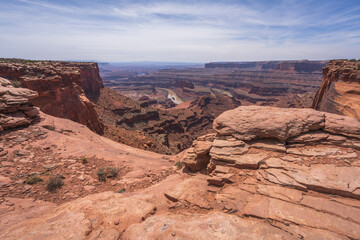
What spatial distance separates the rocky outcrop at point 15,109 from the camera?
10156 mm

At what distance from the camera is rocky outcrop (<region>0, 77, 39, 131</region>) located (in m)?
10.2

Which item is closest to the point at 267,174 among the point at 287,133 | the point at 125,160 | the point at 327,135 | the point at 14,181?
the point at 287,133

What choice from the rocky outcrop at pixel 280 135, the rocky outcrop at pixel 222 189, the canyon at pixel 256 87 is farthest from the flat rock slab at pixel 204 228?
the canyon at pixel 256 87

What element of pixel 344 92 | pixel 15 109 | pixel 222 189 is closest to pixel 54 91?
pixel 15 109

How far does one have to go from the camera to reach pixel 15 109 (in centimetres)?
1099

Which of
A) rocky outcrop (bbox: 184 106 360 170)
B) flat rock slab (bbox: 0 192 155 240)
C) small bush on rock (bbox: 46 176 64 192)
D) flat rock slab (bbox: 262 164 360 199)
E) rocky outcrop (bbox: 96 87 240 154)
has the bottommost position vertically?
rocky outcrop (bbox: 96 87 240 154)

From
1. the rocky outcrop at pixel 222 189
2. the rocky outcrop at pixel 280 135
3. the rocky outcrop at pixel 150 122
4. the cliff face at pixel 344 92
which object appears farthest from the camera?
the rocky outcrop at pixel 150 122

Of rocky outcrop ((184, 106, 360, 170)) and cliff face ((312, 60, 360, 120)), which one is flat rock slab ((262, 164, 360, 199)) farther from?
cliff face ((312, 60, 360, 120))

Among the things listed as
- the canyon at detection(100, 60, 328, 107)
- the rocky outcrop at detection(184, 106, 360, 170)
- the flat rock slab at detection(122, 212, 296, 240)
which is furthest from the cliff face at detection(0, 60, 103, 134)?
the canyon at detection(100, 60, 328, 107)

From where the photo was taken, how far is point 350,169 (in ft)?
18.5

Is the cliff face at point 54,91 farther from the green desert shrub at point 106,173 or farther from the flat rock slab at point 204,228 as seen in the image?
the flat rock slab at point 204,228

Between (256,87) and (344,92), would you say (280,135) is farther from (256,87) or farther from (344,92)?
(256,87)

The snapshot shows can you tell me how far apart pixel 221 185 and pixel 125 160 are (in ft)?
22.1

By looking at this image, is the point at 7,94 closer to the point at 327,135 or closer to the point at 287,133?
the point at 287,133
